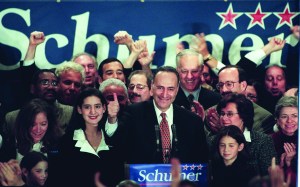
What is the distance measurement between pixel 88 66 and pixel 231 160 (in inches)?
48.3

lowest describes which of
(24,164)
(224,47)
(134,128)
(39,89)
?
(24,164)

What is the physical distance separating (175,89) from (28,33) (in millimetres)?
1132

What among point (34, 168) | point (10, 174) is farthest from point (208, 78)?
point (10, 174)

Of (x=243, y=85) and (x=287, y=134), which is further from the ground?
(x=243, y=85)

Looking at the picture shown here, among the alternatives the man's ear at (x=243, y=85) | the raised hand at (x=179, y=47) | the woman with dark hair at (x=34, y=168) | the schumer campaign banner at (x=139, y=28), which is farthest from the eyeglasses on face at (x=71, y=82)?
the man's ear at (x=243, y=85)

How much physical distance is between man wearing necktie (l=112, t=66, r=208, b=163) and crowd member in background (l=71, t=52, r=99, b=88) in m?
0.33

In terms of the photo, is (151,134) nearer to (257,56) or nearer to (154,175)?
(154,175)

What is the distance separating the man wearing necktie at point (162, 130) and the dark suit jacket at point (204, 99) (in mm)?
33

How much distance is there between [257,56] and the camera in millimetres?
4039

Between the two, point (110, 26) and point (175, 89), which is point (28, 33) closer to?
point (110, 26)

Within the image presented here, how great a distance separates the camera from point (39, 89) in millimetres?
3998

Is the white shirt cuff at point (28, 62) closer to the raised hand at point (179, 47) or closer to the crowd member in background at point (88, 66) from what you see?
the crowd member in background at point (88, 66)

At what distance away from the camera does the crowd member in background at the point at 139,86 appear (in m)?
4.01

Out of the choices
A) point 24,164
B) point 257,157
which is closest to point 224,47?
point 257,157
